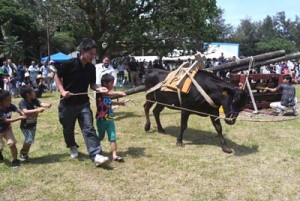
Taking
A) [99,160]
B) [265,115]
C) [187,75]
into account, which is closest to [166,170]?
[99,160]

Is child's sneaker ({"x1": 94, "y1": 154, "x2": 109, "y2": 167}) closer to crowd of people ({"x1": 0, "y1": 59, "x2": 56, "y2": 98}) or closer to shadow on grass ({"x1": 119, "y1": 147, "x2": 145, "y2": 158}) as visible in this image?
shadow on grass ({"x1": 119, "y1": 147, "x2": 145, "y2": 158})

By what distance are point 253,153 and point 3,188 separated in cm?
436

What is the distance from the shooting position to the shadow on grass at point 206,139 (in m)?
7.79

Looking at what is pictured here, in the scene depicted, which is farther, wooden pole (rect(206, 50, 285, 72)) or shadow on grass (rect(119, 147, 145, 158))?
wooden pole (rect(206, 50, 285, 72))

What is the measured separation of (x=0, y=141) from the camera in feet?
21.3

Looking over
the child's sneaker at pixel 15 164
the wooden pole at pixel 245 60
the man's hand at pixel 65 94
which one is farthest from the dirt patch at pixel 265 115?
the child's sneaker at pixel 15 164

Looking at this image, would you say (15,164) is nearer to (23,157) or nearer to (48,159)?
(23,157)

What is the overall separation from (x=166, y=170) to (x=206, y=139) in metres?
2.52

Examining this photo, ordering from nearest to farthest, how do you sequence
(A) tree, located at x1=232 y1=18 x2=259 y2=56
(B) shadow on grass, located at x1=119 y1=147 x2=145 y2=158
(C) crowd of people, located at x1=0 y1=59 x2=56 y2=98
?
(B) shadow on grass, located at x1=119 y1=147 x2=145 y2=158 < (C) crowd of people, located at x1=0 y1=59 x2=56 y2=98 < (A) tree, located at x1=232 y1=18 x2=259 y2=56

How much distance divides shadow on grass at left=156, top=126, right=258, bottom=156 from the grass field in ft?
0.06

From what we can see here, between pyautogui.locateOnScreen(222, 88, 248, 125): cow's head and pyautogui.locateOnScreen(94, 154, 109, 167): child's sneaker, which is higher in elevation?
pyautogui.locateOnScreen(222, 88, 248, 125): cow's head

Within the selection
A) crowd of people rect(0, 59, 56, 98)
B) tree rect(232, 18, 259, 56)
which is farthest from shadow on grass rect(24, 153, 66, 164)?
tree rect(232, 18, 259, 56)

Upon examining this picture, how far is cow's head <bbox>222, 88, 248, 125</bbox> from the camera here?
7.43m

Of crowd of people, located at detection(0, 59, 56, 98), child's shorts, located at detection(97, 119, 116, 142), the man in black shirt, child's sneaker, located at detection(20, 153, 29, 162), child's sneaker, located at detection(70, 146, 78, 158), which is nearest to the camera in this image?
the man in black shirt
